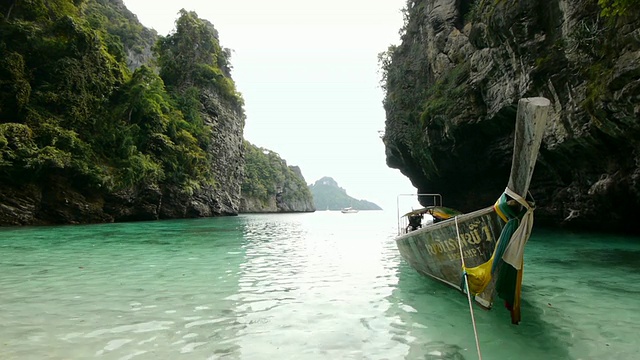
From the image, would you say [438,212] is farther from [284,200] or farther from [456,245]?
[284,200]

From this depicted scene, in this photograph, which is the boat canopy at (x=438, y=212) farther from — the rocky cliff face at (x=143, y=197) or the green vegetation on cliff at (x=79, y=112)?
the rocky cliff face at (x=143, y=197)

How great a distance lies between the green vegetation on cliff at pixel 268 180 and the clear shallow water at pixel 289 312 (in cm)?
6682

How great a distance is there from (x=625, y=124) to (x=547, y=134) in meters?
3.77

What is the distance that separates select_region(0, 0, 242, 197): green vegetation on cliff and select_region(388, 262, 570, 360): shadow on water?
21877 millimetres

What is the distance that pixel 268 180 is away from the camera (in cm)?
8331

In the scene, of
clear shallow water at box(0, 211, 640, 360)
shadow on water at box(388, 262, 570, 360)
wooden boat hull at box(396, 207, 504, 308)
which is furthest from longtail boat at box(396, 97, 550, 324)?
clear shallow water at box(0, 211, 640, 360)

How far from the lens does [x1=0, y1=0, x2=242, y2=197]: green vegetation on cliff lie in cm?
2036

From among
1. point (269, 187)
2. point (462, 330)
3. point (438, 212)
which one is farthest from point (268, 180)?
point (462, 330)

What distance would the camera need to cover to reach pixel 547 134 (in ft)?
51.5

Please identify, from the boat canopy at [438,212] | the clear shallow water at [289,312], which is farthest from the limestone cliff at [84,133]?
the boat canopy at [438,212]

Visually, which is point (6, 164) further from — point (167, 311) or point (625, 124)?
point (625, 124)

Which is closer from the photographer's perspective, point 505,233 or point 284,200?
point 505,233

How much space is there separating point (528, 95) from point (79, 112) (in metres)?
26.7

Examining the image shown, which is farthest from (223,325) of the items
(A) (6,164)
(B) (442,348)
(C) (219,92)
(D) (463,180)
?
(C) (219,92)
